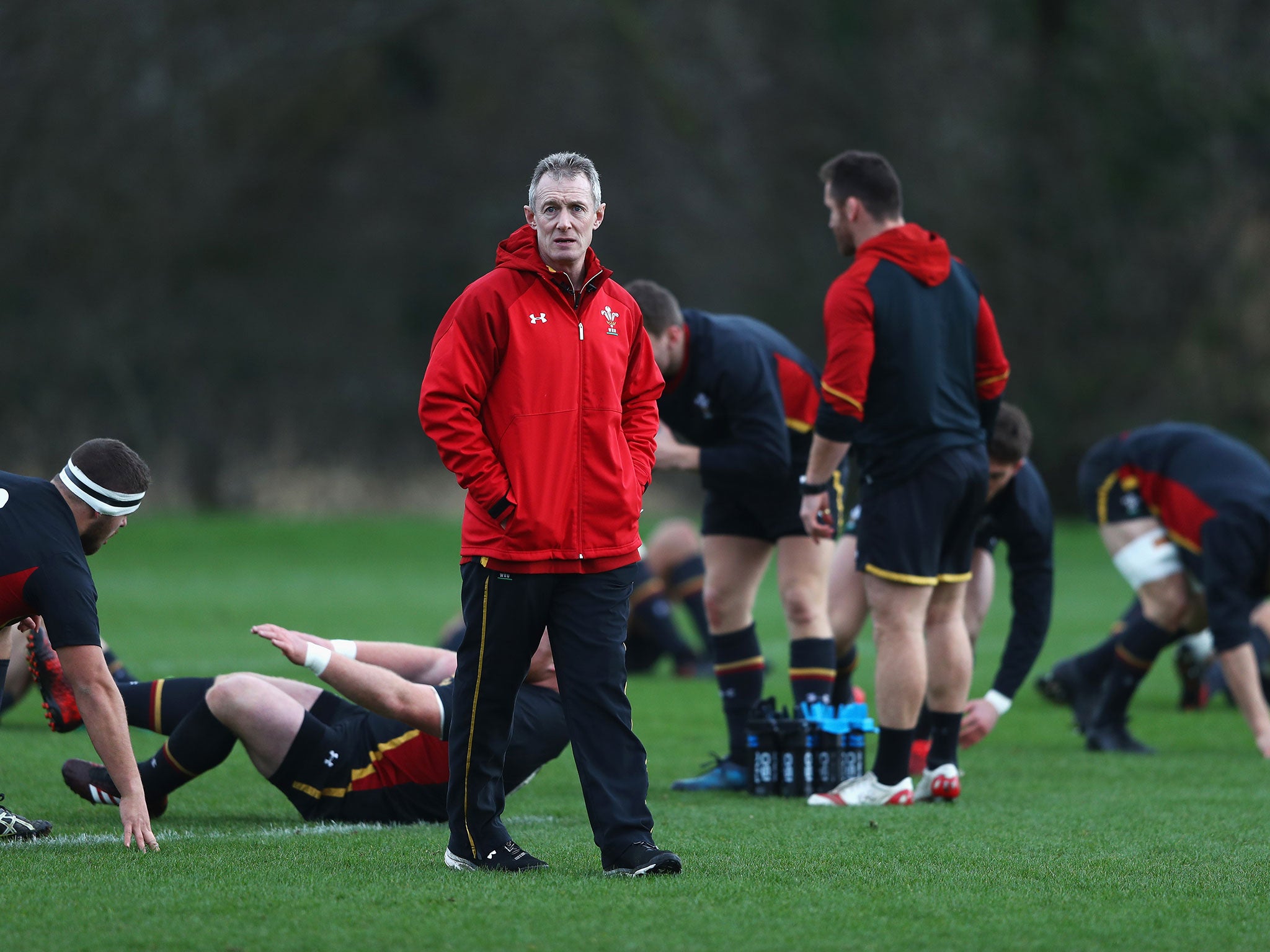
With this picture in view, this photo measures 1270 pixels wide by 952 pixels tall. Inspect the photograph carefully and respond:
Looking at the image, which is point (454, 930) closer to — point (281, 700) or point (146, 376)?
point (281, 700)

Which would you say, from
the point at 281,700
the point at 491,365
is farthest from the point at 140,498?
the point at 491,365

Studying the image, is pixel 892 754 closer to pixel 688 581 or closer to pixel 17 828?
pixel 17 828

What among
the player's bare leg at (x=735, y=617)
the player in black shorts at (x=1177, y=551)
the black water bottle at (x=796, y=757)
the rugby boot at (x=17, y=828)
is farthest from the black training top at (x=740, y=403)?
the rugby boot at (x=17, y=828)

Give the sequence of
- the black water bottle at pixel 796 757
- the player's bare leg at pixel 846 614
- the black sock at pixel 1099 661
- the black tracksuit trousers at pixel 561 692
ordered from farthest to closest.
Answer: the black sock at pixel 1099 661 → the player's bare leg at pixel 846 614 → the black water bottle at pixel 796 757 → the black tracksuit trousers at pixel 561 692

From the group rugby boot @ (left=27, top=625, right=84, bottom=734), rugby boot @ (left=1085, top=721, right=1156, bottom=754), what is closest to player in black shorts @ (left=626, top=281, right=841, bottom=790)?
rugby boot @ (left=1085, top=721, right=1156, bottom=754)

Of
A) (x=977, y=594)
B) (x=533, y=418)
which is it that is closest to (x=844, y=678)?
(x=977, y=594)

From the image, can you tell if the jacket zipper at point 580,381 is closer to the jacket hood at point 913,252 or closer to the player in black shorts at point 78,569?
the player in black shorts at point 78,569

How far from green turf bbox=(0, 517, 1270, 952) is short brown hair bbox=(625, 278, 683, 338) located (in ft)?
6.05

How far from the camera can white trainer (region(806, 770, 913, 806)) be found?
6102 mm

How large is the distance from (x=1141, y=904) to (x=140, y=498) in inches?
121

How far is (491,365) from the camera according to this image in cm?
449

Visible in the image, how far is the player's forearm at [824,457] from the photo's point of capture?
5996 millimetres

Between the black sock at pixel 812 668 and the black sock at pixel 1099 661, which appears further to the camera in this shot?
the black sock at pixel 1099 661

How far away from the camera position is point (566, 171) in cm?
453
